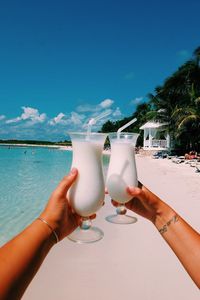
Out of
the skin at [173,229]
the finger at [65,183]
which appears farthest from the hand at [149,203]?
the finger at [65,183]

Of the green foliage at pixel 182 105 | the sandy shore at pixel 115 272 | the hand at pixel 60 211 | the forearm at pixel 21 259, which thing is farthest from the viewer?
the green foliage at pixel 182 105

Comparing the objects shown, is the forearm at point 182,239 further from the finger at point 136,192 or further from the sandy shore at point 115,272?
the sandy shore at point 115,272

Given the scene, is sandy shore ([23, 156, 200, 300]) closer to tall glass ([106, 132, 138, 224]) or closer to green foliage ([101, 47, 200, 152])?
tall glass ([106, 132, 138, 224])

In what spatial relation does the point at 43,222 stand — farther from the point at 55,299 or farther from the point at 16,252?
the point at 55,299

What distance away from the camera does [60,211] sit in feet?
3.51

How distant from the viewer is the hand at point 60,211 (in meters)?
1.01

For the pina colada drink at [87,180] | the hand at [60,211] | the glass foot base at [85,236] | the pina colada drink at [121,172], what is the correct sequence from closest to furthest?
the hand at [60,211] < the pina colada drink at [87,180] < the pina colada drink at [121,172] < the glass foot base at [85,236]

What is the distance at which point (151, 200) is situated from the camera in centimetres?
134

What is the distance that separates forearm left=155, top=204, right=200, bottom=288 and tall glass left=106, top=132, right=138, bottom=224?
215 mm

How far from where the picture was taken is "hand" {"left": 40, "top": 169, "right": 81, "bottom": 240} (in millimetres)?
1007

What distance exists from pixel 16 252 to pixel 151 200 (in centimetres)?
74

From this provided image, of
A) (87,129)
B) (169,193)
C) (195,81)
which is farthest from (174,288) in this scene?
(195,81)

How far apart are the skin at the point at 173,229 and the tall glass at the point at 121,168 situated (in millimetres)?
69

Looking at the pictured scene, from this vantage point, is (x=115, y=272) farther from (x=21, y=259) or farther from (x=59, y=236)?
(x=21, y=259)
